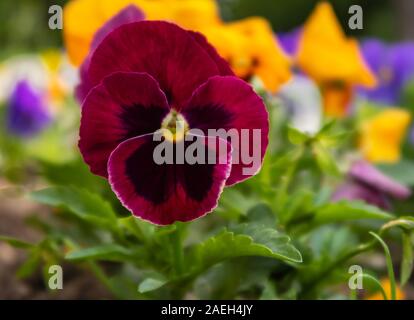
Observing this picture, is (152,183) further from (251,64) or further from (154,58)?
(251,64)

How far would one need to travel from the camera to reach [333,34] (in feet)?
5.23

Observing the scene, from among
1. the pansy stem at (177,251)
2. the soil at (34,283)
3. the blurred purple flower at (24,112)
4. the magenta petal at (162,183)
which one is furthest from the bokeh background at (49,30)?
the magenta petal at (162,183)

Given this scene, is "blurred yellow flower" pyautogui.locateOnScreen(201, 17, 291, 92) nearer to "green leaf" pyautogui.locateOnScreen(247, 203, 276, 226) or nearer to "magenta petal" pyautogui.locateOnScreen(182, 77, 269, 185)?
"green leaf" pyautogui.locateOnScreen(247, 203, 276, 226)

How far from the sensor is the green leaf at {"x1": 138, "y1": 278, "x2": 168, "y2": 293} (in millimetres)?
879

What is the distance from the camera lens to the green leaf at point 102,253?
3.08 feet

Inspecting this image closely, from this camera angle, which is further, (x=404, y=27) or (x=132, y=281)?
(x=404, y=27)

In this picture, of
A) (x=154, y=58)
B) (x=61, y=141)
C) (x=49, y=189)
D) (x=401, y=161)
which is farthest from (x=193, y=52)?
(x=61, y=141)

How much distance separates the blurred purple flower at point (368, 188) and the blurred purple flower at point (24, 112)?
1.17 m

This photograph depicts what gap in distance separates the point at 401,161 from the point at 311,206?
0.76m

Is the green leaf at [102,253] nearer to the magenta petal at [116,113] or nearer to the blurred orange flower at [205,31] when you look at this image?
the magenta petal at [116,113]

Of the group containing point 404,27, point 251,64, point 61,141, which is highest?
point 404,27

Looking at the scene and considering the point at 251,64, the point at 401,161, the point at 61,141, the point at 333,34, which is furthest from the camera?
the point at 61,141

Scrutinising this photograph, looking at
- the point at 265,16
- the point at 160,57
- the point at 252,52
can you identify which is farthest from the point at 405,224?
the point at 265,16

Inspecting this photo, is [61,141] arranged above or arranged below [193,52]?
above
